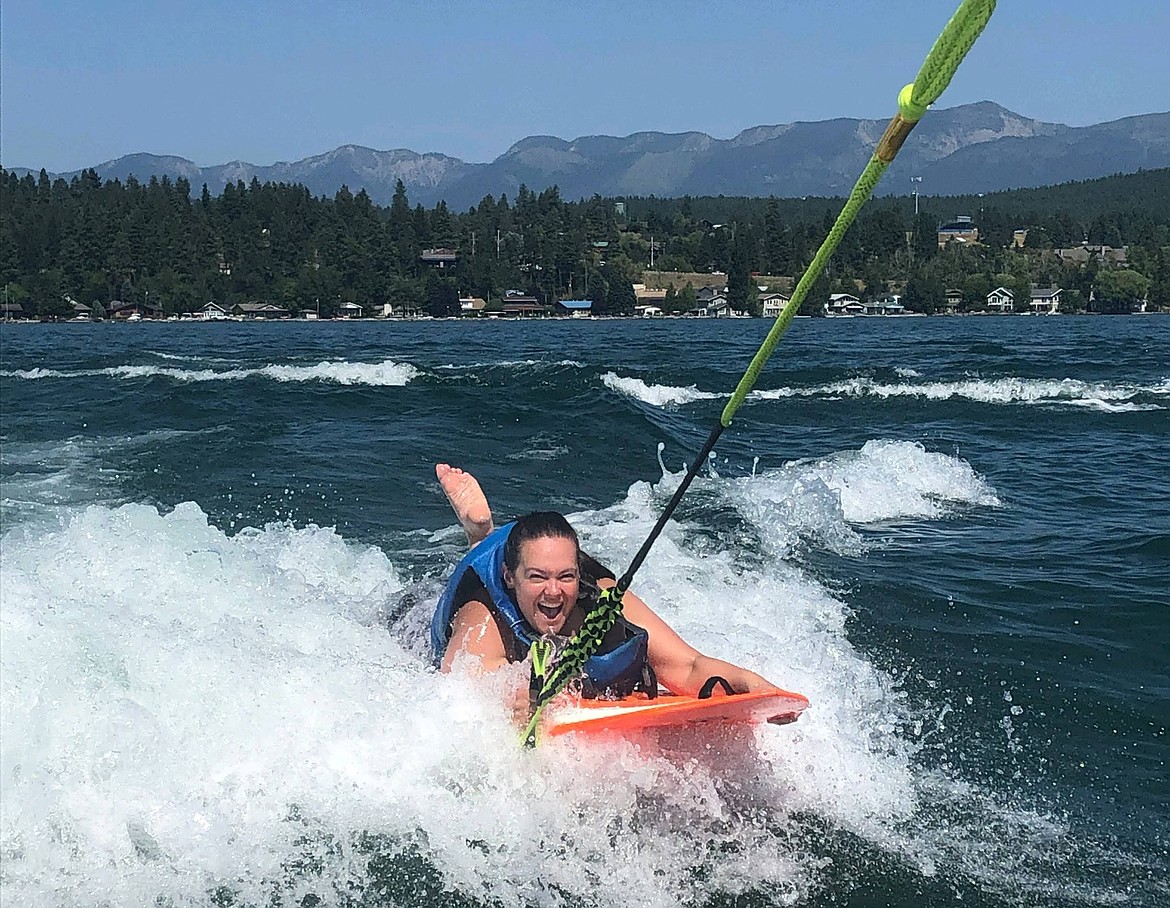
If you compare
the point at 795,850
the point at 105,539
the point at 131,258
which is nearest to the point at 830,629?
the point at 795,850

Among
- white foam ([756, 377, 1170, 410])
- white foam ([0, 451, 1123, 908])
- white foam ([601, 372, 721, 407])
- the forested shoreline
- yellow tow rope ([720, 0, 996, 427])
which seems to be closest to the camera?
yellow tow rope ([720, 0, 996, 427])

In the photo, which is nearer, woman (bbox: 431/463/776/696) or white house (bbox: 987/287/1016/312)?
woman (bbox: 431/463/776/696)

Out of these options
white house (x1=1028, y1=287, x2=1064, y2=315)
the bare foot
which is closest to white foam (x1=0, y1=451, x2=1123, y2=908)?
the bare foot

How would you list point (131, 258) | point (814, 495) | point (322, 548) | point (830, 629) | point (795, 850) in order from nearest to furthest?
point (795, 850) < point (830, 629) < point (322, 548) < point (814, 495) < point (131, 258)

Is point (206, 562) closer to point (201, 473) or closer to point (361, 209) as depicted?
point (201, 473)

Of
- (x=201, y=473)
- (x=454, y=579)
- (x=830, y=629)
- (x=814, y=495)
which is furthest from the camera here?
(x=201, y=473)

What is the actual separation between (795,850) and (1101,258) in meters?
142

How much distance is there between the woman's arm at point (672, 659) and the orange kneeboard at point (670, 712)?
441 millimetres

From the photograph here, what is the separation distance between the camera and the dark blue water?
4.07 metres

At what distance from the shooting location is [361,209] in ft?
457

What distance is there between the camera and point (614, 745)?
4473mm

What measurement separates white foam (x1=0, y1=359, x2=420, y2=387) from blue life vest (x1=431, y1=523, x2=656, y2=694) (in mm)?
20409

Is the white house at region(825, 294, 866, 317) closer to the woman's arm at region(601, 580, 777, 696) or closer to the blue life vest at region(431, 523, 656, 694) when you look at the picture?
the woman's arm at region(601, 580, 777, 696)

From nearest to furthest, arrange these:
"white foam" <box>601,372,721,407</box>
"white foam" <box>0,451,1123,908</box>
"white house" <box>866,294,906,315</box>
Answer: "white foam" <box>0,451,1123,908</box>, "white foam" <box>601,372,721,407</box>, "white house" <box>866,294,906,315</box>
